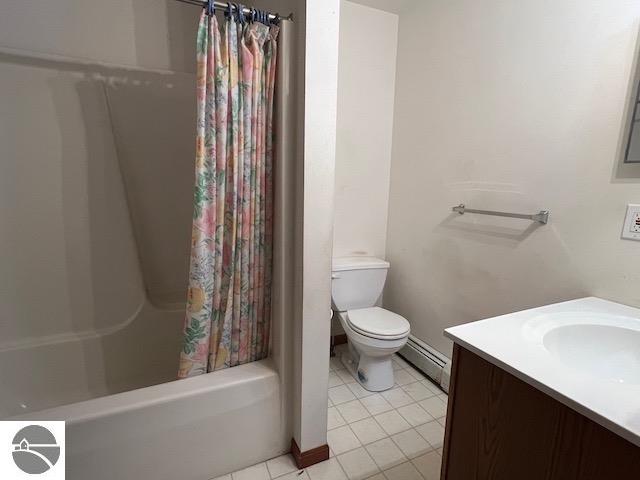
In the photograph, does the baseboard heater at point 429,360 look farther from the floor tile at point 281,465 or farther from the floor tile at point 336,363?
the floor tile at point 281,465

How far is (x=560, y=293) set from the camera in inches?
50.4

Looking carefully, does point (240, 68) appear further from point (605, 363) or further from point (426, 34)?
point (605, 363)

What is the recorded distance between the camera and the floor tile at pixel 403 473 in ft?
4.18

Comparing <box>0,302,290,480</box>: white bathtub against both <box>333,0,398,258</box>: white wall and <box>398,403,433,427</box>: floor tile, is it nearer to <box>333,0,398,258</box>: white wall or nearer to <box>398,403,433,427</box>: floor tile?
<box>398,403,433,427</box>: floor tile

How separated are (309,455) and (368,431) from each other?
359 millimetres

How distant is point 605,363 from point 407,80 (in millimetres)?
1870

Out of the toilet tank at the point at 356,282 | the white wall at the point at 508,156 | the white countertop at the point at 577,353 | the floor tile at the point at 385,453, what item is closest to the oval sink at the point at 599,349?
the white countertop at the point at 577,353

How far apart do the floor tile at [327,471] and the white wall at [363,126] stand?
1259 mm

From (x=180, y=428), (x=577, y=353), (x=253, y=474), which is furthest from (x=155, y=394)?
(x=577, y=353)

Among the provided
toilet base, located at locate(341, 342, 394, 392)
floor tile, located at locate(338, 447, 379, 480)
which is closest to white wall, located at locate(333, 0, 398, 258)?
toilet base, located at locate(341, 342, 394, 392)

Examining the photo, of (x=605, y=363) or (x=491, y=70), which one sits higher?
(x=491, y=70)

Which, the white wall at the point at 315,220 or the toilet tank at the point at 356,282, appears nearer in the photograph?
the white wall at the point at 315,220

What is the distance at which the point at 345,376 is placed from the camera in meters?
1.99

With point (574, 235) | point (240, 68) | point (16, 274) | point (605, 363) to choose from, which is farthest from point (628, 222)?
point (16, 274)
